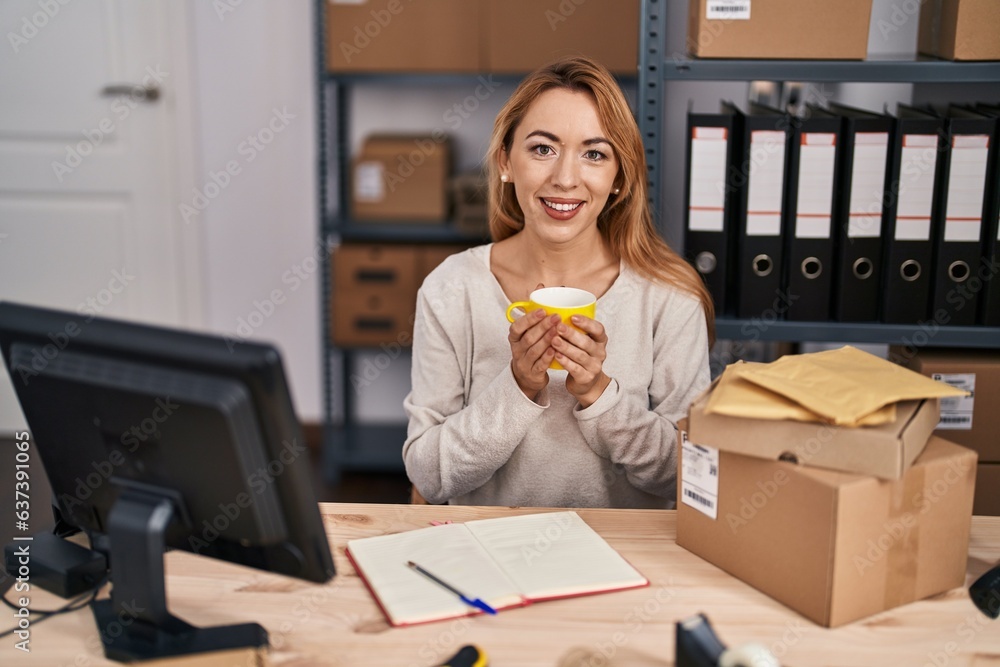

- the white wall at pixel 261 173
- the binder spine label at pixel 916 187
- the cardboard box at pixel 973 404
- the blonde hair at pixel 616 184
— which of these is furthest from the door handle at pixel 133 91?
the cardboard box at pixel 973 404

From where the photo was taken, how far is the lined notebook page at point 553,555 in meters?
1.25

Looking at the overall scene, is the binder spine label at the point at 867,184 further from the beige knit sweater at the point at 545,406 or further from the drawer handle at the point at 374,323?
the drawer handle at the point at 374,323

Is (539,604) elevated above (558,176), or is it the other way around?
(558,176)

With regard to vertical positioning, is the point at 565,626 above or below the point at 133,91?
below

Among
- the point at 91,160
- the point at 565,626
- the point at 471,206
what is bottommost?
the point at 565,626

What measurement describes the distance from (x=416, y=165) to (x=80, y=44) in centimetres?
122

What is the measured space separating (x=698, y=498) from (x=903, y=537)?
25cm

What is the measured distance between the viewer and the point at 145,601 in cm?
111

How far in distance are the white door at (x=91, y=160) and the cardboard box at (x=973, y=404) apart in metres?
2.51

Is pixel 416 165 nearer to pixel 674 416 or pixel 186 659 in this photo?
pixel 674 416

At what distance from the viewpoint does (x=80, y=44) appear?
134 inches

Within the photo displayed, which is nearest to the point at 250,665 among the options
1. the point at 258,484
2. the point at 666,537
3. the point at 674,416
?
the point at 258,484

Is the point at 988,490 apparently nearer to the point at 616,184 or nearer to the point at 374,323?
the point at 616,184

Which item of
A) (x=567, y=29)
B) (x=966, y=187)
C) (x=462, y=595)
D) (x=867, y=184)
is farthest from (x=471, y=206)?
(x=462, y=595)
